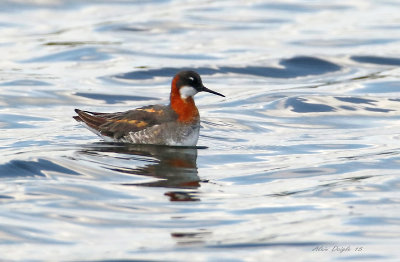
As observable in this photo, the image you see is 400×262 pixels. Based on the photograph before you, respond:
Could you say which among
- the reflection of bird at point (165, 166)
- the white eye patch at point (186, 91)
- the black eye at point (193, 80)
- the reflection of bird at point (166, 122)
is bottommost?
the reflection of bird at point (165, 166)

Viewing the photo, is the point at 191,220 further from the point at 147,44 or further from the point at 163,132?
the point at 147,44

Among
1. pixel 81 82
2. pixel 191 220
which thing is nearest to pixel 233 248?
pixel 191 220

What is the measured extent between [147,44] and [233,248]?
1588 cm

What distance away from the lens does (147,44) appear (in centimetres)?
2552

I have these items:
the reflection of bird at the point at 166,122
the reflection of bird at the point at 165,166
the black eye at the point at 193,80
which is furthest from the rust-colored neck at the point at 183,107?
the reflection of bird at the point at 165,166

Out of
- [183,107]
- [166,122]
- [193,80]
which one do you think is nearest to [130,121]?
[166,122]

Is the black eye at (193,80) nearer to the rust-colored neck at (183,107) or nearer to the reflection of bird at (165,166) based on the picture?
the rust-colored neck at (183,107)

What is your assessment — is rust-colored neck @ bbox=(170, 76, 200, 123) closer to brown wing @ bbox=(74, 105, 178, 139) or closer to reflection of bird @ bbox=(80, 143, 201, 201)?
brown wing @ bbox=(74, 105, 178, 139)

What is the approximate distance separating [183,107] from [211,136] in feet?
4.07

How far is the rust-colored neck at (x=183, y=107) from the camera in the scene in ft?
50.2

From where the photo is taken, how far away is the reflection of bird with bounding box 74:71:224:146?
15234mm

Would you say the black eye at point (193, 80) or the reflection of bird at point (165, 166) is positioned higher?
the black eye at point (193, 80)

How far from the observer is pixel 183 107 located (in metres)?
15.4

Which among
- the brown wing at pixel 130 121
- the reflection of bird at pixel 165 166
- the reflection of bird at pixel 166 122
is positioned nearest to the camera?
the reflection of bird at pixel 165 166
